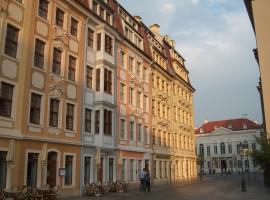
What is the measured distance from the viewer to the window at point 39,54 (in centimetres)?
2320

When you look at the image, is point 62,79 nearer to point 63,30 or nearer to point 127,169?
Result: point 63,30

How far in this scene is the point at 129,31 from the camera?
123 ft

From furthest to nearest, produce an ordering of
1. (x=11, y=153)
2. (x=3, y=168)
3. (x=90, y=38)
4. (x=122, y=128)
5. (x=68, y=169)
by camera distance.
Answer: (x=122, y=128) < (x=90, y=38) < (x=68, y=169) < (x=3, y=168) < (x=11, y=153)

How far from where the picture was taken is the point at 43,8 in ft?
80.0

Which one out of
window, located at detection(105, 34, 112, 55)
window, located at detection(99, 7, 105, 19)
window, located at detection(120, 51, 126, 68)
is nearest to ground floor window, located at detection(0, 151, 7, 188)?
window, located at detection(105, 34, 112, 55)

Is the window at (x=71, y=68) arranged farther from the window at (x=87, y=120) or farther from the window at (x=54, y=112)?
the window at (x=87, y=120)

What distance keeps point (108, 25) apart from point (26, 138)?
557 inches

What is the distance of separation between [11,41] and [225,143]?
3647 inches

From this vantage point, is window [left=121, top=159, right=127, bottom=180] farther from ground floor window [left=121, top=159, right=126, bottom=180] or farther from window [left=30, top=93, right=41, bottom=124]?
window [left=30, top=93, right=41, bottom=124]

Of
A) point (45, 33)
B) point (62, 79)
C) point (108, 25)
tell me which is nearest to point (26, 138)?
point (62, 79)

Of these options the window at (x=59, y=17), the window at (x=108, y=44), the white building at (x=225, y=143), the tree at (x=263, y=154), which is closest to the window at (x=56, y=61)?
the window at (x=59, y=17)

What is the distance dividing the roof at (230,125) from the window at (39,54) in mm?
89691

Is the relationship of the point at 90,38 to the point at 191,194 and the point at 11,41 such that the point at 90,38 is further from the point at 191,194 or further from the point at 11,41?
the point at 191,194

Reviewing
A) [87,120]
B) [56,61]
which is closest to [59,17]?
[56,61]
